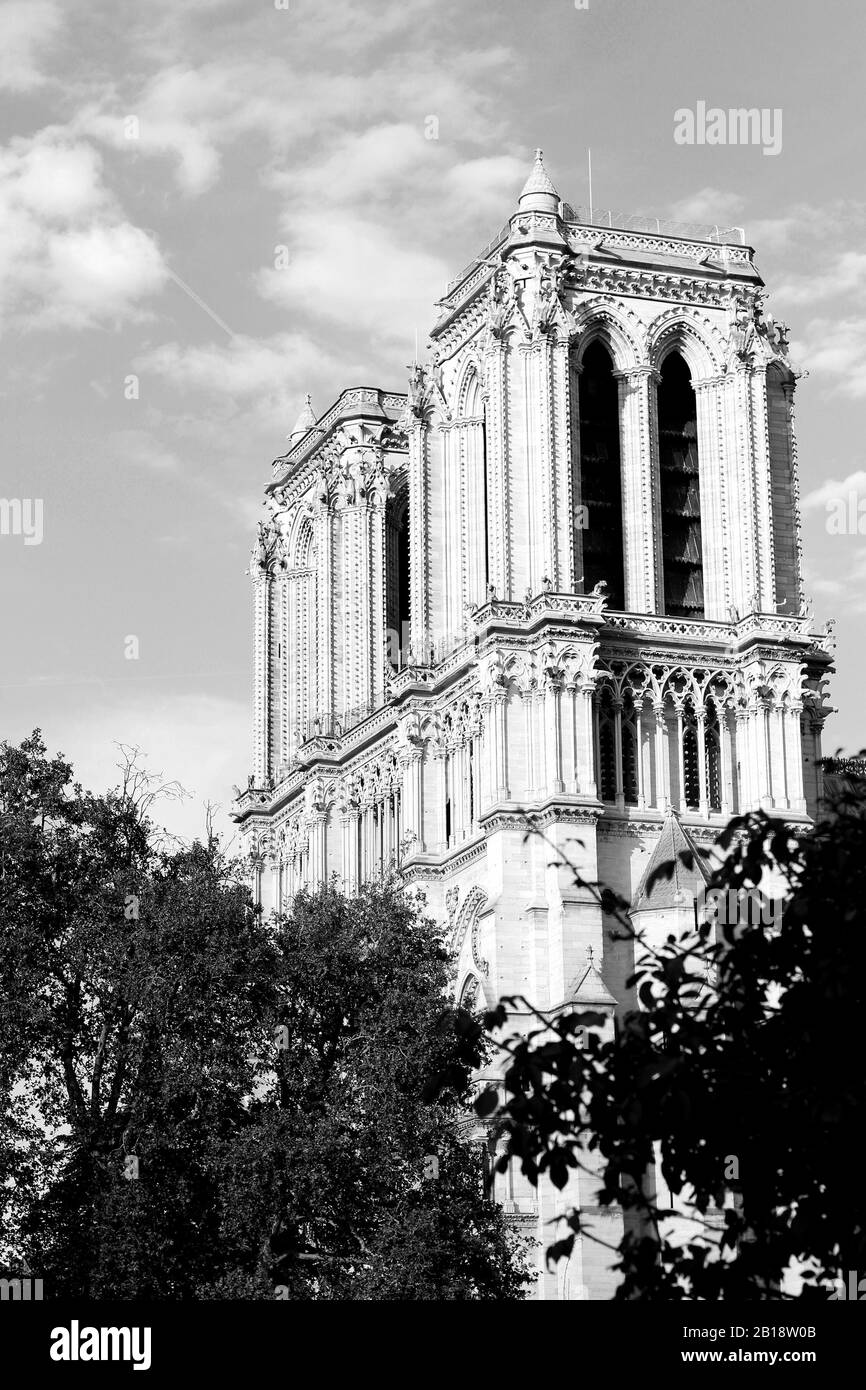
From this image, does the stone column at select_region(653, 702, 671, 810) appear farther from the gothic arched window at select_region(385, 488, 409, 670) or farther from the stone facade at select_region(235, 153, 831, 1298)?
the gothic arched window at select_region(385, 488, 409, 670)

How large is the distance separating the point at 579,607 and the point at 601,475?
7693 millimetres

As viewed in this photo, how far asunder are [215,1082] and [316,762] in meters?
38.9

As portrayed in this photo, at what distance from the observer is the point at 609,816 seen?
73688 mm

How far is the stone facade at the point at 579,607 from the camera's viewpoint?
239 ft

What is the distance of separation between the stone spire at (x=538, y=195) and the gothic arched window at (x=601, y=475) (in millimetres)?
4966

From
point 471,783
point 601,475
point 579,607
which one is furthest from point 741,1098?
point 601,475

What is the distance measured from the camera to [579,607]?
243ft

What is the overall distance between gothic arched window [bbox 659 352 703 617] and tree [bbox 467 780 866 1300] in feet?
190

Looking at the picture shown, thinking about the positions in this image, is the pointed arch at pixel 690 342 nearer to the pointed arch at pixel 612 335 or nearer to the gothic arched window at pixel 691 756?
the pointed arch at pixel 612 335

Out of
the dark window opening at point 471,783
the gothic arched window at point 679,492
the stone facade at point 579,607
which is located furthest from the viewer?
the gothic arched window at point 679,492

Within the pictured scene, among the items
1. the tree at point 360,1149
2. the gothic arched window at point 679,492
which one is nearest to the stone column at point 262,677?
the gothic arched window at point 679,492

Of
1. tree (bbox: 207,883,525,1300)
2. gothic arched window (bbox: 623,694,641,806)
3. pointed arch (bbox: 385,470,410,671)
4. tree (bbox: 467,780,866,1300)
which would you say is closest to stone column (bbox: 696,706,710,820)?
gothic arched window (bbox: 623,694,641,806)

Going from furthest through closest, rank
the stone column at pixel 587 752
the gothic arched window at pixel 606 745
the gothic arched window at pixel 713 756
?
the gothic arched window at pixel 713 756
the gothic arched window at pixel 606 745
the stone column at pixel 587 752
